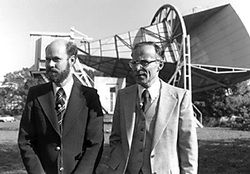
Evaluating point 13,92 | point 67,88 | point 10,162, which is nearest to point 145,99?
point 67,88

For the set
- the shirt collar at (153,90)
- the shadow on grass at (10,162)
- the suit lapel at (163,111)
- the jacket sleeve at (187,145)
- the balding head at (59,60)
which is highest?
the balding head at (59,60)

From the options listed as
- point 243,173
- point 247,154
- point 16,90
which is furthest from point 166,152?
point 16,90

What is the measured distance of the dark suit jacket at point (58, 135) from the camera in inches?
119

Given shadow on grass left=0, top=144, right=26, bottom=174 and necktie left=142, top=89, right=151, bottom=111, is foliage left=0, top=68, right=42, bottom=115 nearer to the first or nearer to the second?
shadow on grass left=0, top=144, right=26, bottom=174

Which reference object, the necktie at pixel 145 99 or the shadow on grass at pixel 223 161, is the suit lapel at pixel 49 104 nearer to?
the necktie at pixel 145 99

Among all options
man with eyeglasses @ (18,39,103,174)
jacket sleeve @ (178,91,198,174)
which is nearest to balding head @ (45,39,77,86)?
man with eyeglasses @ (18,39,103,174)

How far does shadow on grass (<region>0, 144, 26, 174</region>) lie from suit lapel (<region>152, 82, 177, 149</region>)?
21.9 feet

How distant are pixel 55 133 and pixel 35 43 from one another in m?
31.9

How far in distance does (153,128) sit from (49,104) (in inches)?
33.5

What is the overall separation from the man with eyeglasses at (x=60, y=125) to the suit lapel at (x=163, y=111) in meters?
0.46

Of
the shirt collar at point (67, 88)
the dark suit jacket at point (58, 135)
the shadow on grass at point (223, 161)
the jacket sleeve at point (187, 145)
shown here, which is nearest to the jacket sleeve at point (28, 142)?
the dark suit jacket at point (58, 135)

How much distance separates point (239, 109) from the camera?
49.2 meters

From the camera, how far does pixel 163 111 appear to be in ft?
10.4

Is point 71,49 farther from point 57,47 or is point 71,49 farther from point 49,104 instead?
point 49,104
